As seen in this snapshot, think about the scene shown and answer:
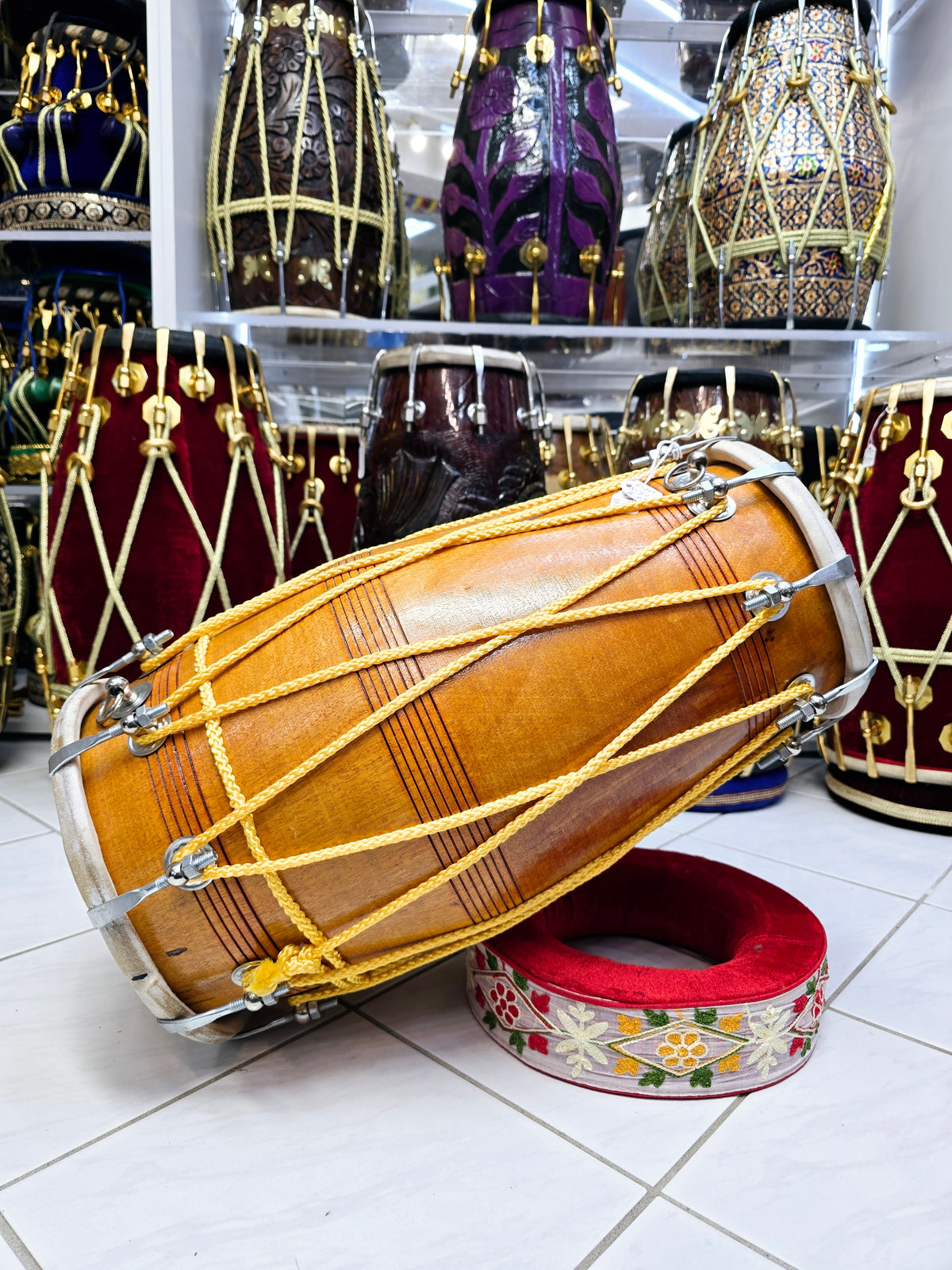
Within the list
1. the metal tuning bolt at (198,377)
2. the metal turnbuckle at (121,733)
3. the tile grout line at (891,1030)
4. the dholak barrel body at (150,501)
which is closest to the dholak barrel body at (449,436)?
the dholak barrel body at (150,501)

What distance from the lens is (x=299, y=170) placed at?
4.91 feet

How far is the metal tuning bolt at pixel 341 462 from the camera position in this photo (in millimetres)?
1544

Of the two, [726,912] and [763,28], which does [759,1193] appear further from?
[763,28]

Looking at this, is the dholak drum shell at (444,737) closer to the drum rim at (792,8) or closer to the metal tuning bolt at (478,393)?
the metal tuning bolt at (478,393)

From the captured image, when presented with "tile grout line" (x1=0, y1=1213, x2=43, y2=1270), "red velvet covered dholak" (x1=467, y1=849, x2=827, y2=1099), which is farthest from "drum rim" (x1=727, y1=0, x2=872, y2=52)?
"tile grout line" (x1=0, y1=1213, x2=43, y2=1270)

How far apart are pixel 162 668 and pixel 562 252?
1205 mm

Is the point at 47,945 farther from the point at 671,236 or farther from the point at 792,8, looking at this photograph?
the point at 792,8

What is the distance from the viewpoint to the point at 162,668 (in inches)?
26.9

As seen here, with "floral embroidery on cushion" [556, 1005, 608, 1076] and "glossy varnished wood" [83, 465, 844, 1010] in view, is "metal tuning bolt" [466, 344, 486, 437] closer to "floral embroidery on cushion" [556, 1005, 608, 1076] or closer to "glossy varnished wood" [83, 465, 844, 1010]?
"glossy varnished wood" [83, 465, 844, 1010]

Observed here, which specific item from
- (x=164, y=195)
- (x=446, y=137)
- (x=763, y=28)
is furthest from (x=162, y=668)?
(x=446, y=137)

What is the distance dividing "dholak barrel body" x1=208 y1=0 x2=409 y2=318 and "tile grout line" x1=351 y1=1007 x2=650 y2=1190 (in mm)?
1308

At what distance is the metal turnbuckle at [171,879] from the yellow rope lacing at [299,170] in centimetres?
128

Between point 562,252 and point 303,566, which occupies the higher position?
point 562,252

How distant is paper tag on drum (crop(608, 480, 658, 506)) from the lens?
66 cm
